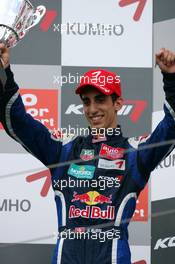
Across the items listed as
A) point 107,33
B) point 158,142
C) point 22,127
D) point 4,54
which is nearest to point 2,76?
point 4,54

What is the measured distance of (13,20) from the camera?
53.2 inches

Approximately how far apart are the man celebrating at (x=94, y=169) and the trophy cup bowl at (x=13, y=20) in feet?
0.37

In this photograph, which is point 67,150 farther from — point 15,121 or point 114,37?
point 114,37

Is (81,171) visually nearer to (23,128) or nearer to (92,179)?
(92,179)

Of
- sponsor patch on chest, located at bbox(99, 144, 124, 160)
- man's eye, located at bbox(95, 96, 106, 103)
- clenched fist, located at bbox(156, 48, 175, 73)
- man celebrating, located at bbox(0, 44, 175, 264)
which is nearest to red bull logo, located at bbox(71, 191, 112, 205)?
man celebrating, located at bbox(0, 44, 175, 264)

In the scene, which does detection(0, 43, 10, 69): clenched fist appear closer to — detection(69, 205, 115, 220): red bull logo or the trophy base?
the trophy base

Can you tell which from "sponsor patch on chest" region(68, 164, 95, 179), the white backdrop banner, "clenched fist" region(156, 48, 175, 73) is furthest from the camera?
the white backdrop banner

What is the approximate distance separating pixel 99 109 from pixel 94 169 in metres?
0.16

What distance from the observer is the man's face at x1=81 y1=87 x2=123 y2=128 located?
156cm

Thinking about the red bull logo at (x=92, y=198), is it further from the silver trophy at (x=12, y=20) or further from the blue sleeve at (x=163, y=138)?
the silver trophy at (x=12, y=20)

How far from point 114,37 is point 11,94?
2.55 feet

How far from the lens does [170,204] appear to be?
214 cm

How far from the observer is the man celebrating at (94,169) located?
148cm

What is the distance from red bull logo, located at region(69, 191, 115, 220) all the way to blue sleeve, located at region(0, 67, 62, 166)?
0.41 feet
